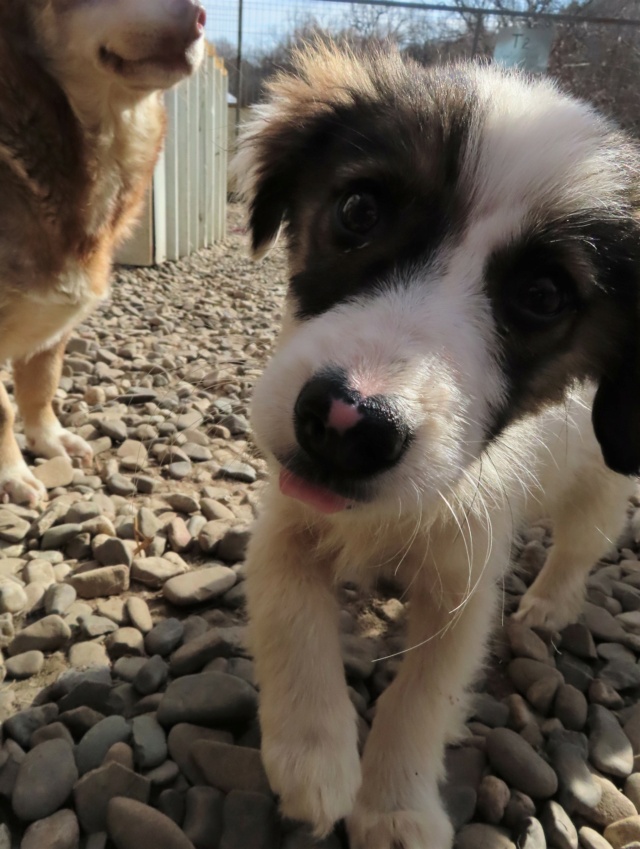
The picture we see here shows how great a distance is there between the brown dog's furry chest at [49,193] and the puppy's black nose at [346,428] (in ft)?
5.30

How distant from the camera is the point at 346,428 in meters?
1.05

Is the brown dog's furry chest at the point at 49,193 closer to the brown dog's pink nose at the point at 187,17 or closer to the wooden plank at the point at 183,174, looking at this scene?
the brown dog's pink nose at the point at 187,17

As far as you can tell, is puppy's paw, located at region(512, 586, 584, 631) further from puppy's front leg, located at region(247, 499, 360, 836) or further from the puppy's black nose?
the puppy's black nose

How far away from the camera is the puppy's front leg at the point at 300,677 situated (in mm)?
1311

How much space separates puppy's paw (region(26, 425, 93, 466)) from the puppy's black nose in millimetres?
1797

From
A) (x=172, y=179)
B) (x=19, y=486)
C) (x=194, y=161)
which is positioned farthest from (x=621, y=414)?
(x=194, y=161)

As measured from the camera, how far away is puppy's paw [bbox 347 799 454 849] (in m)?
1.39

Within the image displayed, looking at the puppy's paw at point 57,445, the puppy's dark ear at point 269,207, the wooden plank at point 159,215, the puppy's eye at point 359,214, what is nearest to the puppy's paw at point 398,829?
the puppy's eye at point 359,214

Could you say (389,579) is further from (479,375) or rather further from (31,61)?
(31,61)

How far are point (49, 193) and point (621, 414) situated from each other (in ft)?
6.28

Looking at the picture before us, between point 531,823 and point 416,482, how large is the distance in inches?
32.8

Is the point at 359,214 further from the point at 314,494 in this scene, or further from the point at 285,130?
the point at 314,494

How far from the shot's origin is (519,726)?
176cm

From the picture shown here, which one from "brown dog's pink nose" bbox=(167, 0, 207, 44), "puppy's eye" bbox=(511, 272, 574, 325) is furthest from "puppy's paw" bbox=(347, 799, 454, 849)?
"brown dog's pink nose" bbox=(167, 0, 207, 44)
